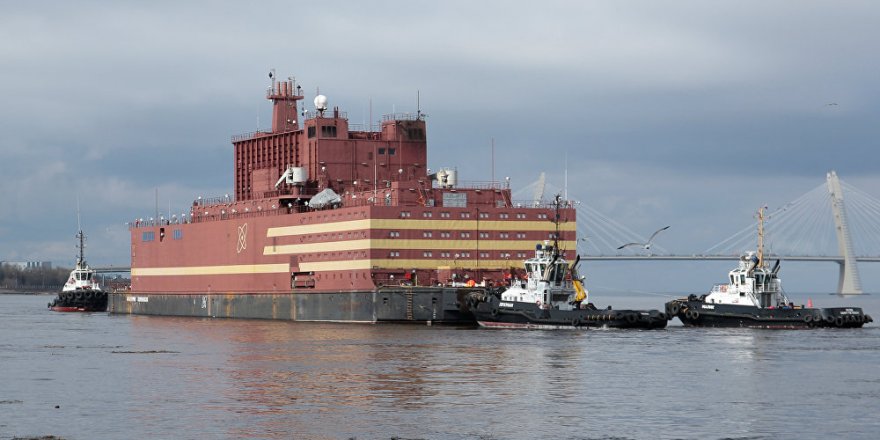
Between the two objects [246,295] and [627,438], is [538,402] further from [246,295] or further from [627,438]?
[246,295]

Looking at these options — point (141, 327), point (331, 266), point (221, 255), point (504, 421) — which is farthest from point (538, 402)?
point (221, 255)

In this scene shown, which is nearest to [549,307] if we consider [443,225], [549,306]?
[549,306]

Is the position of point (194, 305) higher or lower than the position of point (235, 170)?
lower

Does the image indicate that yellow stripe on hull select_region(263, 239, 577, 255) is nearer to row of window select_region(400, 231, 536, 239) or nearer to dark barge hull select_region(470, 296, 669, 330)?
row of window select_region(400, 231, 536, 239)

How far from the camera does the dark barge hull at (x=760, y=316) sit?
76.4 metres

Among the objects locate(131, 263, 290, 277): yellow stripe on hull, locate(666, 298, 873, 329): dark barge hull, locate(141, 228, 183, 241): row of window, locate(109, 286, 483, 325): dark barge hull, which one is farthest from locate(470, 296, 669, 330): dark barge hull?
locate(141, 228, 183, 241): row of window

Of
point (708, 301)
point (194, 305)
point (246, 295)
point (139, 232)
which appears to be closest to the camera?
point (708, 301)

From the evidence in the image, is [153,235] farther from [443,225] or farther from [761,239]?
[761,239]

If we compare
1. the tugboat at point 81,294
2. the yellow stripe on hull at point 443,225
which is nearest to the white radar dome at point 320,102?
the yellow stripe on hull at point 443,225

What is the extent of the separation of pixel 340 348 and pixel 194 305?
45.5 metres

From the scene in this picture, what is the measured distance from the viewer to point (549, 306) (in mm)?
74062

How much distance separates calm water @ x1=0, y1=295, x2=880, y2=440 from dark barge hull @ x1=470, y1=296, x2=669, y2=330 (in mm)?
1253

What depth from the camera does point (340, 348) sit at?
2478 inches

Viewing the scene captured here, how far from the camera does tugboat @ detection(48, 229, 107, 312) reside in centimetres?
13288
